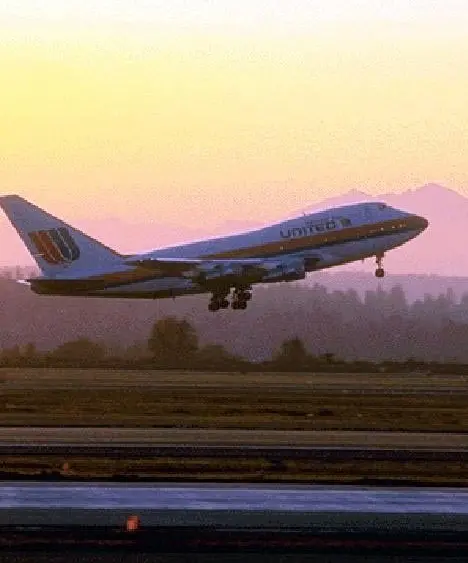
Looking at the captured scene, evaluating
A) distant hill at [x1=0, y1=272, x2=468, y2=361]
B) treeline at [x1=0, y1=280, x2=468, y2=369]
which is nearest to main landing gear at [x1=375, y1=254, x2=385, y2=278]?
treeline at [x1=0, y1=280, x2=468, y2=369]

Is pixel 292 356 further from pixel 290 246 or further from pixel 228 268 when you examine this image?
pixel 228 268

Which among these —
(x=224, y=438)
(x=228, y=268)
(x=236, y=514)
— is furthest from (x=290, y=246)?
(x=236, y=514)

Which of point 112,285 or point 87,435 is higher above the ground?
point 112,285

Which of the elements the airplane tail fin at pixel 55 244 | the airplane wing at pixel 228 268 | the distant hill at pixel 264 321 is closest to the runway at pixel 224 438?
the airplane wing at pixel 228 268

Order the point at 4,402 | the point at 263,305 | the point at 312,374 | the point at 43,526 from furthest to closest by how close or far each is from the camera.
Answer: the point at 263,305
the point at 312,374
the point at 4,402
the point at 43,526

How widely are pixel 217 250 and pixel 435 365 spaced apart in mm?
14449

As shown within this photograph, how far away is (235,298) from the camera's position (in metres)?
86.7

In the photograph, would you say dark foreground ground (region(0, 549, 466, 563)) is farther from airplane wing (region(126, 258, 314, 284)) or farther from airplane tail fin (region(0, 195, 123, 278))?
airplane tail fin (region(0, 195, 123, 278))

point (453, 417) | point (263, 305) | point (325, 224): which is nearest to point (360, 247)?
point (325, 224)

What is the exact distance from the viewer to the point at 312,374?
8012 centimetres

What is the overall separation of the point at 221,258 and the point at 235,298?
3.16 meters

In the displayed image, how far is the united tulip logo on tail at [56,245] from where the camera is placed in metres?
85.8

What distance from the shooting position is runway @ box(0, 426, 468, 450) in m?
42.8

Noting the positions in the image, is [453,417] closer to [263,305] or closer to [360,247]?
[360,247]
